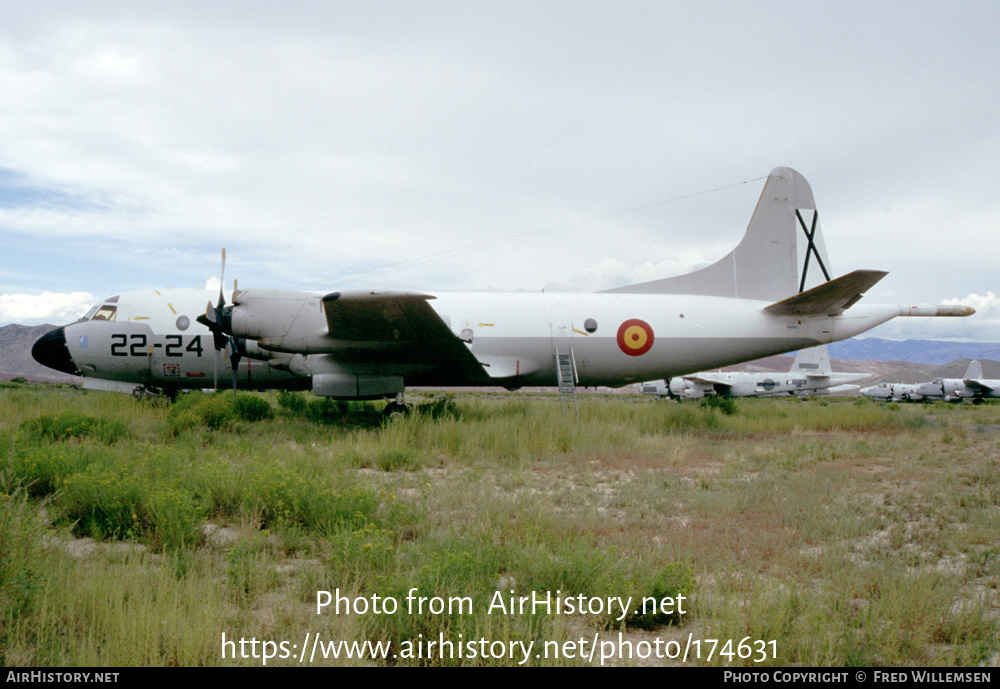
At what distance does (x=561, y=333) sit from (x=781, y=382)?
28481mm

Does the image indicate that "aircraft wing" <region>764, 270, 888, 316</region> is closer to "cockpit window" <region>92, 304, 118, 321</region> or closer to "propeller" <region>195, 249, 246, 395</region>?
"propeller" <region>195, 249, 246, 395</region>

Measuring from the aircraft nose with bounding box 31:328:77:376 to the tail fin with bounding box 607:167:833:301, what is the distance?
16.9 metres

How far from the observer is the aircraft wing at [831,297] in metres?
12.5

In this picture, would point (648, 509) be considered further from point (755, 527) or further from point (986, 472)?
point (986, 472)

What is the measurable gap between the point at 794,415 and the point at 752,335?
16.3 feet

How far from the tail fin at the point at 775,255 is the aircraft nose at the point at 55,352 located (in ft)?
55.3

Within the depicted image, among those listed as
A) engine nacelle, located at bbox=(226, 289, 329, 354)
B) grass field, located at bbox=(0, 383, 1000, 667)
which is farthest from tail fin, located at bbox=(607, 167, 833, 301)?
engine nacelle, located at bbox=(226, 289, 329, 354)

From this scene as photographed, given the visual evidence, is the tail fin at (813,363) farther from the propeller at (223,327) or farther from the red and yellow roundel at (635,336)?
the propeller at (223,327)

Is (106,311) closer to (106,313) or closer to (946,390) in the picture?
(106,313)

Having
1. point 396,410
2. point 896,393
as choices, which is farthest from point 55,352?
point 896,393

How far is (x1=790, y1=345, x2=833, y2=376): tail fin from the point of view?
123ft

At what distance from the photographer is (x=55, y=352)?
48.3 feet

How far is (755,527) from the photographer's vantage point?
17.6 ft
